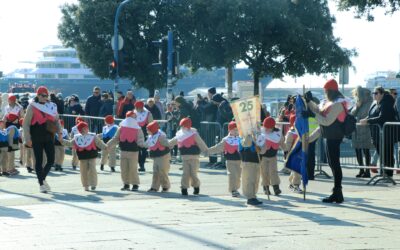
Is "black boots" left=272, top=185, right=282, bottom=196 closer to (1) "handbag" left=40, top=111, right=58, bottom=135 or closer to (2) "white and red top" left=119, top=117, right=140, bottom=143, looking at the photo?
(2) "white and red top" left=119, top=117, right=140, bottom=143

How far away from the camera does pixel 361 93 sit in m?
19.4

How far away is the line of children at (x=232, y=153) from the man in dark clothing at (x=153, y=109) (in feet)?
26.3

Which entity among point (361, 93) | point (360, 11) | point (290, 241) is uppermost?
point (360, 11)

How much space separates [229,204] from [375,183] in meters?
4.34

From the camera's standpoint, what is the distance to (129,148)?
55.6ft

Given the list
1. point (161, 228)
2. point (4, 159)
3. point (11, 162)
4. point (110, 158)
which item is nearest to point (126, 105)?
point (110, 158)

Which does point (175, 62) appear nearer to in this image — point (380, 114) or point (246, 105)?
point (380, 114)

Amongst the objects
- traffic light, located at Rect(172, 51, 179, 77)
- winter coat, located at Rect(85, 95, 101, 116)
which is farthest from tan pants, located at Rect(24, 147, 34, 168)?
winter coat, located at Rect(85, 95, 101, 116)

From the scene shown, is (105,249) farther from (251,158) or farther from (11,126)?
(11,126)

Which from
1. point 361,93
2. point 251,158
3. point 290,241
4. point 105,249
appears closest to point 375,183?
point 361,93

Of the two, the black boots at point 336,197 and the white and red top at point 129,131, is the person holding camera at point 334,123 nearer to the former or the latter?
the black boots at point 336,197

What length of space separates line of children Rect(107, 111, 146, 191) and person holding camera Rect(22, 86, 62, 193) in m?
1.16

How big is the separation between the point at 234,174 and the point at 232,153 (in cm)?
34

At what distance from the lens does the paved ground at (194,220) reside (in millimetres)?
10109
